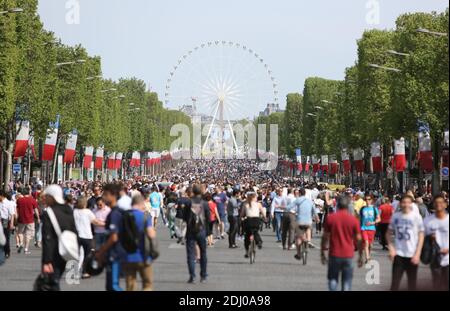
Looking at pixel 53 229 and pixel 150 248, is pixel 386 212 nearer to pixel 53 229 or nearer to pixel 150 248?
pixel 53 229

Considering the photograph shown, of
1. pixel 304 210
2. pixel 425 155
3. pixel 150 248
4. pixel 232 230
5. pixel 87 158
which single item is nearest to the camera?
pixel 150 248

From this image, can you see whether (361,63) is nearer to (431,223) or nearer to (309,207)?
(309,207)

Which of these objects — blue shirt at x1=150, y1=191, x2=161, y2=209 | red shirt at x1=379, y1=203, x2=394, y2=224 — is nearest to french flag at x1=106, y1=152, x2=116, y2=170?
blue shirt at x1=150, y1=191, x2=161, y2=209

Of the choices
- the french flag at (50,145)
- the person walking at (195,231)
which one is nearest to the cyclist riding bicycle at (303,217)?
the person walking at (195,231)

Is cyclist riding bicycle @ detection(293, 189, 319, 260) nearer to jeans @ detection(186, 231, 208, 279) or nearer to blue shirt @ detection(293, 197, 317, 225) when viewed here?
blue shirt @ detection(293, 197, 317, 225)

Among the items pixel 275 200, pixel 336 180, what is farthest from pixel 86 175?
pixel 275 200

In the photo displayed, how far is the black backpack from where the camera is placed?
2714 centimetres

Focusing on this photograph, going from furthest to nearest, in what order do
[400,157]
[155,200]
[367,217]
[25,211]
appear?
[400,157] < [155,200] < [25,211] < [367,217]

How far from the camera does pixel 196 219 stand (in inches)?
1072

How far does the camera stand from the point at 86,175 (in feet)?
429

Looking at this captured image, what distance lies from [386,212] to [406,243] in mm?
18473

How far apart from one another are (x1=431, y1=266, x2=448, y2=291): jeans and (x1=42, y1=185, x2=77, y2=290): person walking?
5627 mm

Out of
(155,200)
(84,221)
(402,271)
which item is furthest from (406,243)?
(155,200)

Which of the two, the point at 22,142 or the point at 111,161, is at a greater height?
the point at 111,161
